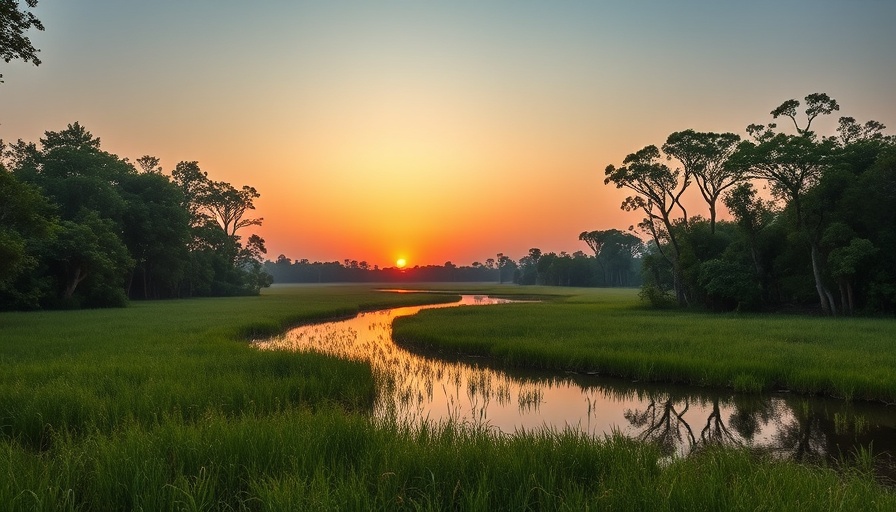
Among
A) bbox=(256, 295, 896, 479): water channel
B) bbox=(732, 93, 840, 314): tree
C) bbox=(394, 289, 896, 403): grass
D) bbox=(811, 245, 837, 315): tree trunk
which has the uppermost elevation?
bbox=(732, 93, 840, 314): tree

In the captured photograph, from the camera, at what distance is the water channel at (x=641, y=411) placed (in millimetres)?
9500

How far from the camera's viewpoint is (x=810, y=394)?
13055mm

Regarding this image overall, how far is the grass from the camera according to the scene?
528 inches

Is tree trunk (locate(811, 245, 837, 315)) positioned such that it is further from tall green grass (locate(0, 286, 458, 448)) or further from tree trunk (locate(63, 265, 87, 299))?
tree trunk (locate(63, 265, 87, 299))

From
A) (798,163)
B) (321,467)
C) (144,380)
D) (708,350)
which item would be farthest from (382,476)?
(798,163)

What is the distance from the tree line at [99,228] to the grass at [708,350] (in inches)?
976

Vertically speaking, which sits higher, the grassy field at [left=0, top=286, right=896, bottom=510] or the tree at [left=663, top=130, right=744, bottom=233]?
the tree at [left=663, top=130, right=744, bottom=233]

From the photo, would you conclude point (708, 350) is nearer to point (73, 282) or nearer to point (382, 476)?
point (382, 476)

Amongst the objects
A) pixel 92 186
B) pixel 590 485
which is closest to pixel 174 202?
pixel 92 186

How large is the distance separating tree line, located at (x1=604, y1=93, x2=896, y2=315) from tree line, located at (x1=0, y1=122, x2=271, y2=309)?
43899mm

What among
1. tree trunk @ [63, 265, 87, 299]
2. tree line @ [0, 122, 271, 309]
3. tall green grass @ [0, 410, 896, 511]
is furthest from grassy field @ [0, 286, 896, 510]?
tree trunk @ [63, 265, 87, 299]

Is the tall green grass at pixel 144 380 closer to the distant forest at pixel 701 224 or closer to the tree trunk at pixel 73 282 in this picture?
the distant forest at pixel 701 224

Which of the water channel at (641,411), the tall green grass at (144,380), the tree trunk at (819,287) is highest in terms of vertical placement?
the tree trunk at (819,287)

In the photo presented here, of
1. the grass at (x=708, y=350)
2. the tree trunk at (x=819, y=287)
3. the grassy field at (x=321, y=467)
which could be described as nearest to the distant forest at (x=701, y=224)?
the tree trunk at (x=819, y=287)
